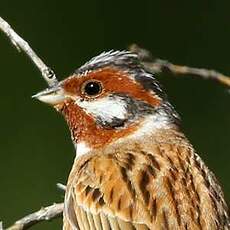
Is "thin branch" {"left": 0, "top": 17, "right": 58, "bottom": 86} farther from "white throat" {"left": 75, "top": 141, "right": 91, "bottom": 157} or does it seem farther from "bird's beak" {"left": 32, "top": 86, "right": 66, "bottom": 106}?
A: "white throat" {"left": 75, "top": 141, "right": 91, "bottom": 157}

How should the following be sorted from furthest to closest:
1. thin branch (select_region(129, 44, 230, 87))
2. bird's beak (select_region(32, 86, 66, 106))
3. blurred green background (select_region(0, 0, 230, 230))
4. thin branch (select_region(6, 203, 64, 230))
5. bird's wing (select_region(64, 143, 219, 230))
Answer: blurred green background (select_region(0, 0, 230, 230)) → bird's beak (select_region(32, 86, 66, 106)) → thin branch (select_region(129, 44, 230, 87)) → thin branch (select_region(6, 203, 64, 230)) → bird's wing (select_region(64, 143, 219, 230))

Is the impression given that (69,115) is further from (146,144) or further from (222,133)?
(222,133)

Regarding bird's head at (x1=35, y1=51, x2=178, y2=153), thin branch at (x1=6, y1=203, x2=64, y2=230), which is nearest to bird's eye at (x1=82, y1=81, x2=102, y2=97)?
bird's head at (x1=35, y1=51, x2=178, y2=153)

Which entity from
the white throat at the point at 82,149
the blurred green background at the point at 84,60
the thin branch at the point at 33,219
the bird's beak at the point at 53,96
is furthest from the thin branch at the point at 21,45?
the blurred green background at the point at 84,60

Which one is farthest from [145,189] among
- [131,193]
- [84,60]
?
[84,60]

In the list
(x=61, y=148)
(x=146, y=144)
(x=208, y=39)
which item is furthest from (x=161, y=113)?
(x=208, y=39)

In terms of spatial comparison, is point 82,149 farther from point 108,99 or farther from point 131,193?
point 131,193

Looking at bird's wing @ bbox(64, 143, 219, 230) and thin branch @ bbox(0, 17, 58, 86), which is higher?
thin branch @ bbox(0, 17, 58, 86)
